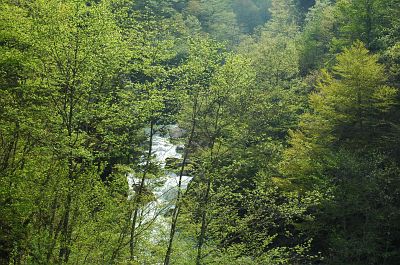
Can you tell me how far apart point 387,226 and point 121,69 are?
14.8 metres

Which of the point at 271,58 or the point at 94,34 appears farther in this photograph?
the point at 271,58

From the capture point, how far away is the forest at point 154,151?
10688 millimetres

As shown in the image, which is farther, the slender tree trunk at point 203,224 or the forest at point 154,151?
the slender tree trunk at point 203,224

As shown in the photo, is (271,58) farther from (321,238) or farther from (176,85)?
(176,85)

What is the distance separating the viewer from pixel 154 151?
15445 millimetres

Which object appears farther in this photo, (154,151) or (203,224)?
(154,151)

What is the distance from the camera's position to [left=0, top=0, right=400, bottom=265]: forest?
1069 centimetres

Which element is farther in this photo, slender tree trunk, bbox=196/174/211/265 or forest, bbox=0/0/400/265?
slender tree trunk, bbox=196/174/211/265

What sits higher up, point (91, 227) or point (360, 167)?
point (360, 167)

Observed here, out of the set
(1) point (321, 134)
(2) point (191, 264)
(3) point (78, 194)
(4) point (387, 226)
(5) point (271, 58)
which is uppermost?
(5) point (271, 58)

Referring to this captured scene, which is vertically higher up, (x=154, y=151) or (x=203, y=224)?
(x=154, y=151)

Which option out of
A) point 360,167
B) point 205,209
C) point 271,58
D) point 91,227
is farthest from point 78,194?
point 271,58

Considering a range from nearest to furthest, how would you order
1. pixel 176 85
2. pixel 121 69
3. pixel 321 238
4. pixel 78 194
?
pixel 78 194, pixel 121 69, pixel 176 85, pixel 321 238

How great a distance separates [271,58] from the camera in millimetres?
35531
